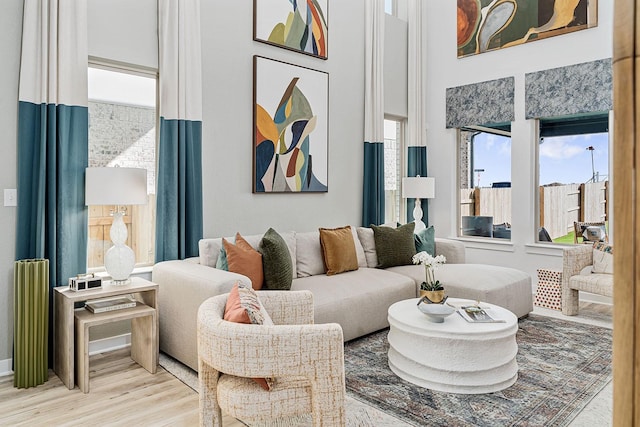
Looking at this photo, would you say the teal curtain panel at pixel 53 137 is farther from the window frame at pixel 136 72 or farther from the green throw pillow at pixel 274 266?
the green throw pillow at pixel 274 266

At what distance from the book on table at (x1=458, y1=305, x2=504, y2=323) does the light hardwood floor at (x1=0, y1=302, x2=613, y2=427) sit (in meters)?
0.73

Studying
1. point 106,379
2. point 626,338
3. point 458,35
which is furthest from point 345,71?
point 626,338

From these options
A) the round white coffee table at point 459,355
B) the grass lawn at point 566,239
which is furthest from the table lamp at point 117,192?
the grass lawn at point 566,239

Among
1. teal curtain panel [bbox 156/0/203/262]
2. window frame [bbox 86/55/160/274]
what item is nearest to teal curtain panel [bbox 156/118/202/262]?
teal curtain panel [bbox 156/0/203/262]

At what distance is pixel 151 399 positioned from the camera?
2.60 meters

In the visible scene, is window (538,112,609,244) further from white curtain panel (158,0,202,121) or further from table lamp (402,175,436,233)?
white curtain panel (158,0,202,121)

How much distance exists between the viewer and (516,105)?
5422mm

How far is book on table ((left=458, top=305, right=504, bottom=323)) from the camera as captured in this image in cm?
287

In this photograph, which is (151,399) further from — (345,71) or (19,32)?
(345,71)

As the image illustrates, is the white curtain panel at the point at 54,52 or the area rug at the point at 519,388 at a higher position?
the white curtain panel at the point at 54,52

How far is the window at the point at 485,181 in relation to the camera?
5.72 m

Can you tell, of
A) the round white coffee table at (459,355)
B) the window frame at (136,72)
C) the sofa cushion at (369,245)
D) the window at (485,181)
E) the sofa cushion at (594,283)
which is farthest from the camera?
the window at (485,181)

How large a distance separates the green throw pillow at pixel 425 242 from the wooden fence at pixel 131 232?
103 inches

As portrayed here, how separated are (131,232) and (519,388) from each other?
3.02 m
